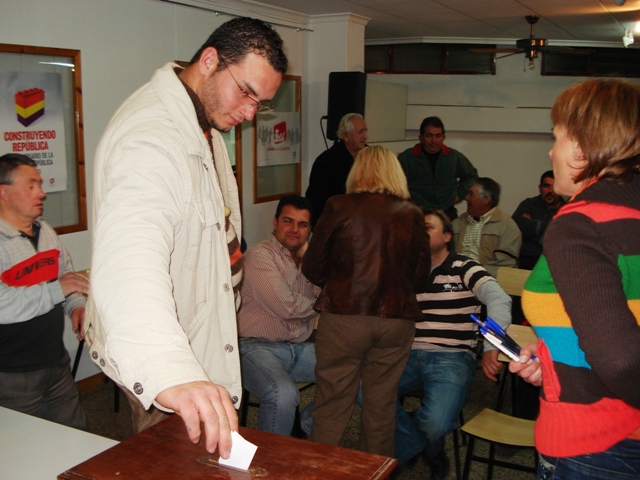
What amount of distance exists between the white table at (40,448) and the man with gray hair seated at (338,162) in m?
4.08

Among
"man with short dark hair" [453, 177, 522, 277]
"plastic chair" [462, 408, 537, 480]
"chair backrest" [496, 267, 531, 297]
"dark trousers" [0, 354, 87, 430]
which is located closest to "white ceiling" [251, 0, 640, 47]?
"man with short dark hair" [453, 177, 522, 277]

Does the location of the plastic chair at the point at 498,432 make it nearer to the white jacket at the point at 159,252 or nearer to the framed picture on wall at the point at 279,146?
the white jacket at the point at 159,252

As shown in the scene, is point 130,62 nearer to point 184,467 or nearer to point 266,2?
point 266,2

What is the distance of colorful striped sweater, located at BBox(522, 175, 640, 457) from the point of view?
3.59ft

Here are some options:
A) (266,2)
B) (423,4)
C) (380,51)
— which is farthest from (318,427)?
(380,51)

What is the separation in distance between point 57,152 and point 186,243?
3089mm

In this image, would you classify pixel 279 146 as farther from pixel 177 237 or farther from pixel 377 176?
pixel 177 237

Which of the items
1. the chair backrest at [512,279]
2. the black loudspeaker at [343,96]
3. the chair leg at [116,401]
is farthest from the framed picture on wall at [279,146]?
the chair backrest at [512,279]

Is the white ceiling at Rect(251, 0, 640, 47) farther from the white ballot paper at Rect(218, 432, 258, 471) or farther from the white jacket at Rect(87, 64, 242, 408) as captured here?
the white ballot paper at Rect(218, 432, 258, 471)

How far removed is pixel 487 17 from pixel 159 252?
669cm

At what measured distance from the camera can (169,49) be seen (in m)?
4.91

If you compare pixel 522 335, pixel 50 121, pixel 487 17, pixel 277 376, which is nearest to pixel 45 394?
pixel 277 376

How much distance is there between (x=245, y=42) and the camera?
1.40 metres

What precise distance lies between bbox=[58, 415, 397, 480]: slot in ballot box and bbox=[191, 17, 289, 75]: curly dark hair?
0.82 m
